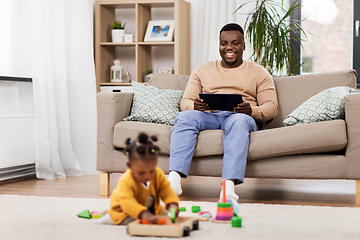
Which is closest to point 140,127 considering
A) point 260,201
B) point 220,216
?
point 260,201

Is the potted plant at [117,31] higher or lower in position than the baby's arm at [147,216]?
higher

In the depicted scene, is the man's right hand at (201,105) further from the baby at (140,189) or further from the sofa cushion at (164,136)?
A: the baby at (140,189)

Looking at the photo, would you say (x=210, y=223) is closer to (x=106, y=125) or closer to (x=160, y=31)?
(x=106, y=125)

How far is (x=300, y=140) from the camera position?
2.29m

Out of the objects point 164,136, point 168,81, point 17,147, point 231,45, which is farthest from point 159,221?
point 17,147

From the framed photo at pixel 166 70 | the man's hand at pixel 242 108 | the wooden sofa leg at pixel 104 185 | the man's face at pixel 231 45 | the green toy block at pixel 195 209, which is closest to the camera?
the green toy block at pixel 195 209

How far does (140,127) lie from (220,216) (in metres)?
0.94

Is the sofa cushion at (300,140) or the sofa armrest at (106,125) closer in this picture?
the sofa cushion at (300,140)

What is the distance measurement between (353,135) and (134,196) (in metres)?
1.28

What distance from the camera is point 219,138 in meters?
2.38

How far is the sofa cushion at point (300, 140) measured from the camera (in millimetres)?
2268

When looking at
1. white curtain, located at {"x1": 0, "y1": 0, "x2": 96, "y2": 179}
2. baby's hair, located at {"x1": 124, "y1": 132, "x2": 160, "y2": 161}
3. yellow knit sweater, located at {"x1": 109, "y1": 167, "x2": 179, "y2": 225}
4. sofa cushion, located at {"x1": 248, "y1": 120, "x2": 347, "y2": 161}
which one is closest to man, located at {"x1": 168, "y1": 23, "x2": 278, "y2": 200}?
sofa cushion, located at {"x1": 248, "y1": 120, "x2": 347, "y2": 161}

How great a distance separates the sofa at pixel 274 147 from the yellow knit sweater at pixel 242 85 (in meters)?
0.26

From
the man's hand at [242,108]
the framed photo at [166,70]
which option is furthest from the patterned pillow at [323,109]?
the framed photo at [166,70]
